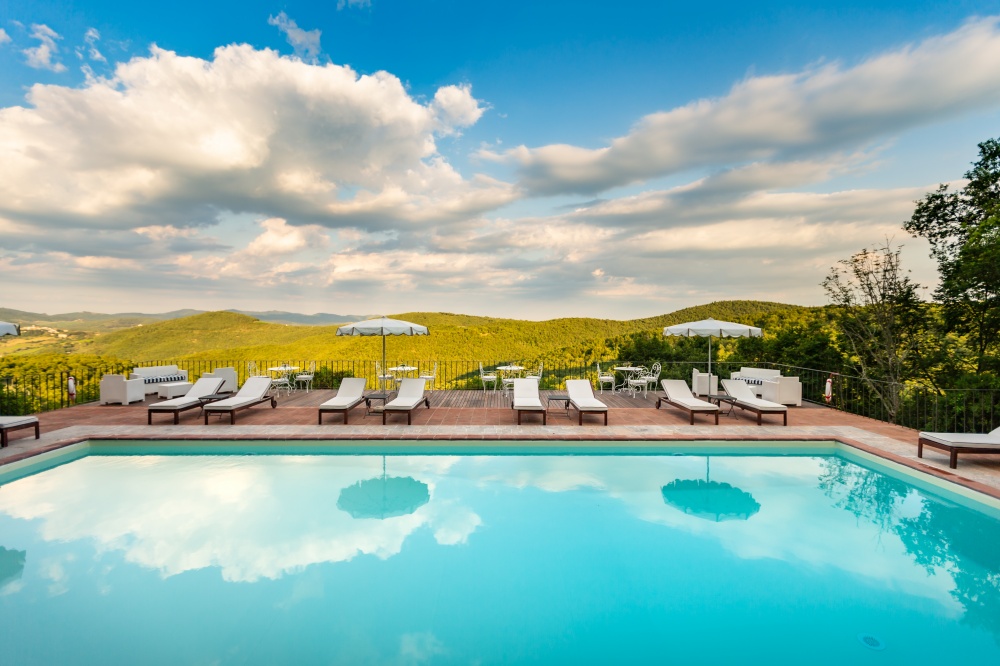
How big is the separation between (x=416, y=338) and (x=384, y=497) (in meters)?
25.1

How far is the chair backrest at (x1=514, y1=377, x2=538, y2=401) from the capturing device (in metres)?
10.0

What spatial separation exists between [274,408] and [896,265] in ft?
57.1

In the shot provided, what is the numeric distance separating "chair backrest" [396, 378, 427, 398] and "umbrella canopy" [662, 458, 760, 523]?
19.2 feet

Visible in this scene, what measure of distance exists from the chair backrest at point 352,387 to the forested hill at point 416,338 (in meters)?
14.4

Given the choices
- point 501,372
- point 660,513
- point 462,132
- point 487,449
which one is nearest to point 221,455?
point 487,449

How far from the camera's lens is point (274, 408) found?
34.9 feet

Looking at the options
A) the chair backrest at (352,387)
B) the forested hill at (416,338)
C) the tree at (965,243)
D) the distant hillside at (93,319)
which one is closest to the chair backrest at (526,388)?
the chair backrest at (352,387)

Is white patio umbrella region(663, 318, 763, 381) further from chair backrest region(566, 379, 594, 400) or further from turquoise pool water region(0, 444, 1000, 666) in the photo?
turquoise pool water region(0, 444, 1000, 666)

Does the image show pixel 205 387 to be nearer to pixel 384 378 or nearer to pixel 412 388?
pixel 384 378

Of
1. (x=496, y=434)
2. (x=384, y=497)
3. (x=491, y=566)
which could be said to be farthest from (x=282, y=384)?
(x=491, y=566)

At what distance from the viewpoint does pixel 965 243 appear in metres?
11.8

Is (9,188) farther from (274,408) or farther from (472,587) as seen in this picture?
(472,587)

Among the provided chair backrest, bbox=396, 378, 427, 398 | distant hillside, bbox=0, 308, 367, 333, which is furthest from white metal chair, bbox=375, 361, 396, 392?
distant hillside, bbox=0, 308, 367, 333

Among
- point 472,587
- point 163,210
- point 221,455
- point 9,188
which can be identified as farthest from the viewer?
point 163,210
